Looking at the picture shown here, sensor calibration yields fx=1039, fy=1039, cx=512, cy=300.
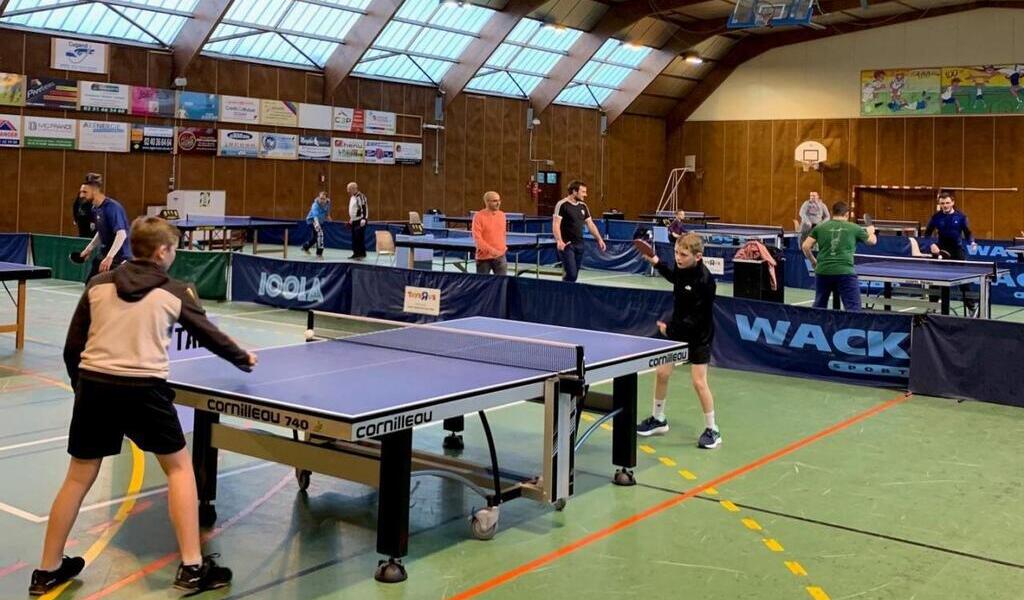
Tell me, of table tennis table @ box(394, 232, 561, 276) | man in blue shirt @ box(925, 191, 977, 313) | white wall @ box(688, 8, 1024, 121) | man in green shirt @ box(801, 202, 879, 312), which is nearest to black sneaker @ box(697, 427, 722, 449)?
man in green shirt @ box(801, 202, 879, 312)

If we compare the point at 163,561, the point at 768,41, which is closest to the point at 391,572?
the point at 163,561

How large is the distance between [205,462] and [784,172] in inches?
1438

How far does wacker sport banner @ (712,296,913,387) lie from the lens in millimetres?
10836

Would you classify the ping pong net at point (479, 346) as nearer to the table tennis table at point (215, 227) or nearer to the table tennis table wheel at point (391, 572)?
the table tennis table wheel at point (391, 572)

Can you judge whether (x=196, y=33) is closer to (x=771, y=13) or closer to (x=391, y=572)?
(x=771, y=13)

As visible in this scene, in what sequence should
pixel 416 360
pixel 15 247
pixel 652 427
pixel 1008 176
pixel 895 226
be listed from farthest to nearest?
pixel 1008 176
pixel 895 226
pixel 15 247
pixel 652 427
pixel 416 360

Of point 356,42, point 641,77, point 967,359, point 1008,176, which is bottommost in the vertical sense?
point 967,359

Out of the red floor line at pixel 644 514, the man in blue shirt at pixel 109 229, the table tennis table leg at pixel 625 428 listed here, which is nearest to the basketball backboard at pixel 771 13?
the red floor line at pixel 644 514

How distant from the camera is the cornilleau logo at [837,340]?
10.8 metres

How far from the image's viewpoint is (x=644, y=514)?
6.36 metres

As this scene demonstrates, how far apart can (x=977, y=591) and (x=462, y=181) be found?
3141 centimetres

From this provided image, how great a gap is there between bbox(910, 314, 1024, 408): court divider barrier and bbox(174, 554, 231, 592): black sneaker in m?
7.83

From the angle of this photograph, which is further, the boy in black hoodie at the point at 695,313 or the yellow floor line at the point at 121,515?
the boy in black hoodie at the point at 695,313

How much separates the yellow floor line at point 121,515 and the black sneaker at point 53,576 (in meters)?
0.03
